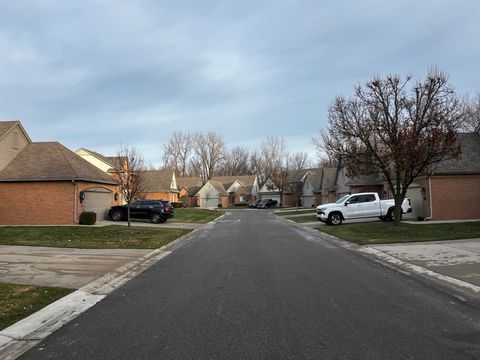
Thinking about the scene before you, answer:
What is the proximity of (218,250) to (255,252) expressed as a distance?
163 centimetres

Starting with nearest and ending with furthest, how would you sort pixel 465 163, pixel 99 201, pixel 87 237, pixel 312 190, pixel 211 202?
pixel 87 237 < pixel 465 163 < pixel 99 201 < pixel 312 190 < pixel 211 202

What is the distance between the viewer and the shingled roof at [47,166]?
2894 centimetres

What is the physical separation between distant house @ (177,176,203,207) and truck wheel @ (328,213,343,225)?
2367 inches

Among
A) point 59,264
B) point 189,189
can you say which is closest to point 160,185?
point 189,189

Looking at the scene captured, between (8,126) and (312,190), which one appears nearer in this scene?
(8,126)

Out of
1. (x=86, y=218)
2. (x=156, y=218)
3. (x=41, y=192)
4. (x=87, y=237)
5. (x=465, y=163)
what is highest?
(x=465, y=163)

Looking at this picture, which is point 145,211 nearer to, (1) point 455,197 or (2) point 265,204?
(1) point 455,197

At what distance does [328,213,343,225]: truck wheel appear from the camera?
29.3m

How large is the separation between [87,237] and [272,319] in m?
17.2

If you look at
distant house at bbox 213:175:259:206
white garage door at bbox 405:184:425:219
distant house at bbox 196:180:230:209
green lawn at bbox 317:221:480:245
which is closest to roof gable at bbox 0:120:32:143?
green lawn at bbox 317:221:480:245

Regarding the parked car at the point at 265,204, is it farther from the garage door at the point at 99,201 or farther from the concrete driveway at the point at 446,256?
the concrete driveway at the point at 446,256

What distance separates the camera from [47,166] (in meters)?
30.2

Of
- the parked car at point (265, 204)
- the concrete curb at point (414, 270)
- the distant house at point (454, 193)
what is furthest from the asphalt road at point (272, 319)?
the parked car at point (265, 204)

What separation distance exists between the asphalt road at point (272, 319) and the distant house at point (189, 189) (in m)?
77.9
